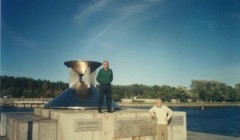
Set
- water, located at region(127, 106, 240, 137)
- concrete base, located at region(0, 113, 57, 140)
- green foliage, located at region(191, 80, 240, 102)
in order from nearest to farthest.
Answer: concrete base, located at region(0, 113, 57, 140) → water, located at region(127, 106, 240, 137) → green foliage, located at region(191, 80, 240, 102)

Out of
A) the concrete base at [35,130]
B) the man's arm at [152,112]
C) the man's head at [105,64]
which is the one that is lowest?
the concrete base at [35,130]

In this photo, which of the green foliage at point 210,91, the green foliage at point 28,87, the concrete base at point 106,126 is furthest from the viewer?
the green foliage at point 210,91

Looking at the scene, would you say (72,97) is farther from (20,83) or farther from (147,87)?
(147,87)

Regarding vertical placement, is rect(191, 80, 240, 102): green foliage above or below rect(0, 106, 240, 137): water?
above

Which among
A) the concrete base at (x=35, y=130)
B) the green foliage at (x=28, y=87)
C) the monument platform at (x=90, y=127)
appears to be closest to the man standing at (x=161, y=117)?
the monument platform at (x=90, y=127)

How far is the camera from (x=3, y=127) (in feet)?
43.8

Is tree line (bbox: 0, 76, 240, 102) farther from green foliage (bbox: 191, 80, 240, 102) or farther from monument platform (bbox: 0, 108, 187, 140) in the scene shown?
monument platform (bbox: 0, 108, 187, 140)

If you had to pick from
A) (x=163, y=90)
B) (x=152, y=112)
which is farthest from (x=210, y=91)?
(x=152, y=112)

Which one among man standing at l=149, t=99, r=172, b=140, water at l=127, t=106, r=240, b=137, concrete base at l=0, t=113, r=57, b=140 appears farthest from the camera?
water at l=127, t=106, r=240, b=137

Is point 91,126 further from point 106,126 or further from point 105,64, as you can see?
point 105,64

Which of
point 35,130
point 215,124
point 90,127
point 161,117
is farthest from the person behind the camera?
point 215,124

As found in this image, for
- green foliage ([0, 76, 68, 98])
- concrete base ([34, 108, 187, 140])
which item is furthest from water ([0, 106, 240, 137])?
green foliage ([0, 76, 68, 98])

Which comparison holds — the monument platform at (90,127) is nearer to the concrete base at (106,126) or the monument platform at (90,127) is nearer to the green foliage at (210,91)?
the concrete base at (106,126)

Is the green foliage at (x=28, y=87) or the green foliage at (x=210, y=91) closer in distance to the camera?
the green foliage at (x=28, y=87)
